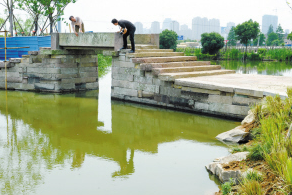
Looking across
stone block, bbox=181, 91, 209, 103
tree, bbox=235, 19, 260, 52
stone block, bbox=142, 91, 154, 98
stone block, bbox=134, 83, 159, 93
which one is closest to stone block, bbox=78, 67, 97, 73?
stone block, bbox=134, 83, 159, 93

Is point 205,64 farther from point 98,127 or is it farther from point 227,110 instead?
point 98,127

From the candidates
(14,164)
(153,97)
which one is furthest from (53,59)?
(14,164)

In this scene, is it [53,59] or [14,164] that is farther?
[53,59]

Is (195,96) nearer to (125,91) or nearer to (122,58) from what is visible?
(125,91)

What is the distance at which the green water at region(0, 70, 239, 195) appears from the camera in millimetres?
5555

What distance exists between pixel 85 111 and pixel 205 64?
4.97 metres

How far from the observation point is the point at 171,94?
10969 millimetres

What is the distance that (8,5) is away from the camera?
24.3 m

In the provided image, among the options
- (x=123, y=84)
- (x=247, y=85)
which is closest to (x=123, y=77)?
(x=123, y=84)

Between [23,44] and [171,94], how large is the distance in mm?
8390

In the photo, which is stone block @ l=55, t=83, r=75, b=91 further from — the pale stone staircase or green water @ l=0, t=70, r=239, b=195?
the pale stone staircase

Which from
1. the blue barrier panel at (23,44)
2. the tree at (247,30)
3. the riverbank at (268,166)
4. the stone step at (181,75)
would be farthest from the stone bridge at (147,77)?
the tree at (247,30)

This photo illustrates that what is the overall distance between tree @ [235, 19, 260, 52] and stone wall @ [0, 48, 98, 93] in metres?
26.1

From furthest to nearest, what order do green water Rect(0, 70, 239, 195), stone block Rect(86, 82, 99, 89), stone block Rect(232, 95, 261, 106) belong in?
stone block Rect(86, 82, 99, 89) → stone block Rect(232, 95, 261, 106) → green water Rect(0, 70, 239, 195)
